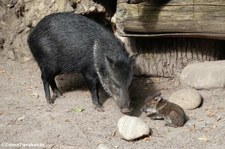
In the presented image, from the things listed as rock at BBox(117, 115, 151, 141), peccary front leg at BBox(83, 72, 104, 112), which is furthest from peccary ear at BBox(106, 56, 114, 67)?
rock at BBox(117, 115, 151, 141)

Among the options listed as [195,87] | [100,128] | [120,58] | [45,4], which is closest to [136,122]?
[100,128]

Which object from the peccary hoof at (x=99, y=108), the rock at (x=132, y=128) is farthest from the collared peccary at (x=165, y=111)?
the peccary hoof at (x=99, y=108)

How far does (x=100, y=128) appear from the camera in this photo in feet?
17.1

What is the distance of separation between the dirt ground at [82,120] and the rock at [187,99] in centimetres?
8

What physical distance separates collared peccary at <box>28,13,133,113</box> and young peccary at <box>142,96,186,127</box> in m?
0.57

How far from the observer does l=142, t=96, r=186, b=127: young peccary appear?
5141mm

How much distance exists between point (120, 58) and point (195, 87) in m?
1.18

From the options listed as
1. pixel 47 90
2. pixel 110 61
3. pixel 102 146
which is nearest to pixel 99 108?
pixel 110 61

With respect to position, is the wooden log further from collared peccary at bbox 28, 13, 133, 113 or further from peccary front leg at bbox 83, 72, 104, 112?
peccary front leg at bbox 83, 72, 104, 112

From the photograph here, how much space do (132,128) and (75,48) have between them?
1488mm

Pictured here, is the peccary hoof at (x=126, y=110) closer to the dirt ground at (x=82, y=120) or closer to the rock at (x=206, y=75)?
the dirt ground at (x=82, y=120)

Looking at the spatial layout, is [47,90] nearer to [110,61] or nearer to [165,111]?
[110,61]

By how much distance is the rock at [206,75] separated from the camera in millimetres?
5879

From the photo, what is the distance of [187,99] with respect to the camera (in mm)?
5613
